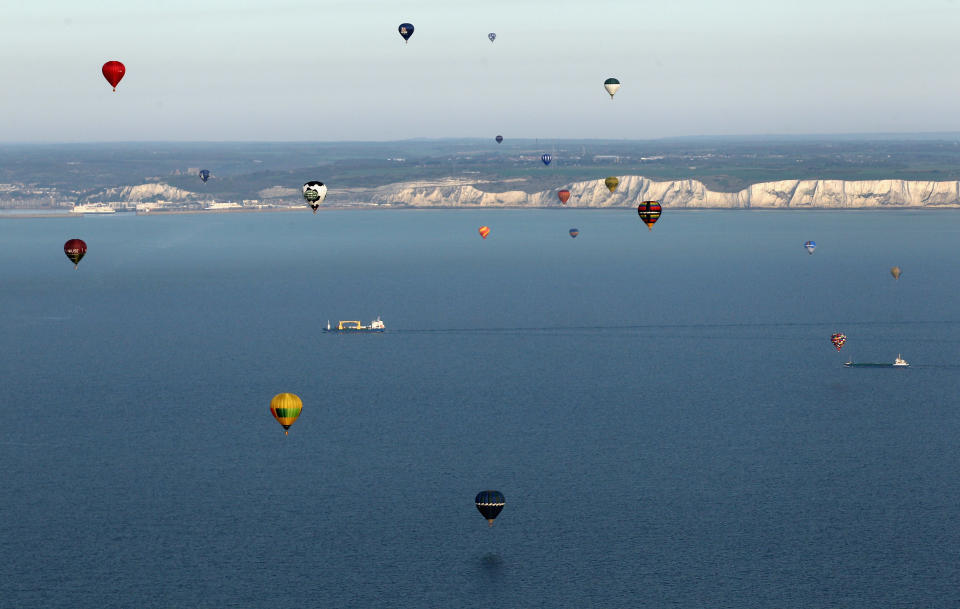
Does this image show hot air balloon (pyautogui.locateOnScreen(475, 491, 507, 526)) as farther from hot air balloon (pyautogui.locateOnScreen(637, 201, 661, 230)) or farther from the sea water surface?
hot air balloon (pyautogui.locateOnScreen(637, 201, 661, 230))

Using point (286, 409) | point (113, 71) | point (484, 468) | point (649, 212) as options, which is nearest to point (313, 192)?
point (113, 71)

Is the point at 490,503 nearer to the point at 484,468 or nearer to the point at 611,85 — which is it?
the point at 484,468

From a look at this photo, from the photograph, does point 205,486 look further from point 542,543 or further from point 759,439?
point 759,439

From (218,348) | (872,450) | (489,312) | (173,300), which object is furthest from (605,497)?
(173,300)

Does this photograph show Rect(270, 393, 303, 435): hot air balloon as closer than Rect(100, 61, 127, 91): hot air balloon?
Yes

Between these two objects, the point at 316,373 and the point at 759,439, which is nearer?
the point at 759,439

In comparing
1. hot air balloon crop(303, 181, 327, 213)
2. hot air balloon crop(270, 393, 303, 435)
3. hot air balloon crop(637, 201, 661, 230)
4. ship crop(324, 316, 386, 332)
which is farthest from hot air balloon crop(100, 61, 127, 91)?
hot air balloon crop(637, 201, 661, 230)
